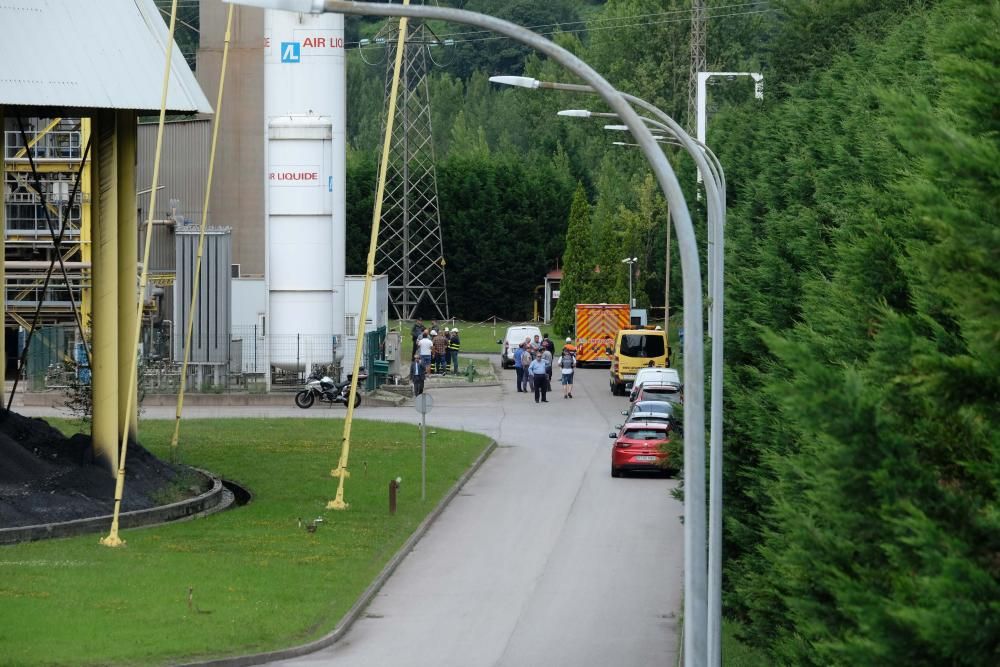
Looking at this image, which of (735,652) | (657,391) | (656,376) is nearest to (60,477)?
(735,652)

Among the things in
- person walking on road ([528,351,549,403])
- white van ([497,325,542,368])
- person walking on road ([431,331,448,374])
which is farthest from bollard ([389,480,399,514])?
white van ([497,325,542,368])

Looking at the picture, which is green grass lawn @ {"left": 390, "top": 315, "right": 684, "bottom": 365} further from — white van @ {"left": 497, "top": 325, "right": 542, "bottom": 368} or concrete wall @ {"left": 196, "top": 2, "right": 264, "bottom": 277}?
concrete wall @ {"left": 196, "top": 2, "right": 264, "bottom": 277}

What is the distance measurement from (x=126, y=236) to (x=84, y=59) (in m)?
3.41

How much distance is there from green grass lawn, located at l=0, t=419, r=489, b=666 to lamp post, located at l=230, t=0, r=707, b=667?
28.1ft

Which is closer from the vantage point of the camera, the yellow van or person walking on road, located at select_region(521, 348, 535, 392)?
the yellow van

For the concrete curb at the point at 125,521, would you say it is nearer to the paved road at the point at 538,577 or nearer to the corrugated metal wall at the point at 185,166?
the paved road at the point at 538,577

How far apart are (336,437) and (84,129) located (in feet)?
38.0

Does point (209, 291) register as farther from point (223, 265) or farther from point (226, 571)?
point (226, 571)

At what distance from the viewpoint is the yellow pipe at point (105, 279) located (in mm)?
28688

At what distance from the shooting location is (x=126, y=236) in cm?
2953

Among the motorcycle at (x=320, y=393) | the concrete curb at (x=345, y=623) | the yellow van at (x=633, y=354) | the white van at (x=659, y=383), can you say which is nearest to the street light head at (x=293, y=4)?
the concrete curb at (x=345, y=623)

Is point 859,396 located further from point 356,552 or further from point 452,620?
point 356,552

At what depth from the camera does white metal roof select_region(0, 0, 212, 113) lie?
26.6 metres

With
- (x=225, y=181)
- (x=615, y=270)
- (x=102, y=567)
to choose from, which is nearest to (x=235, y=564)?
(x=102, y=567)
